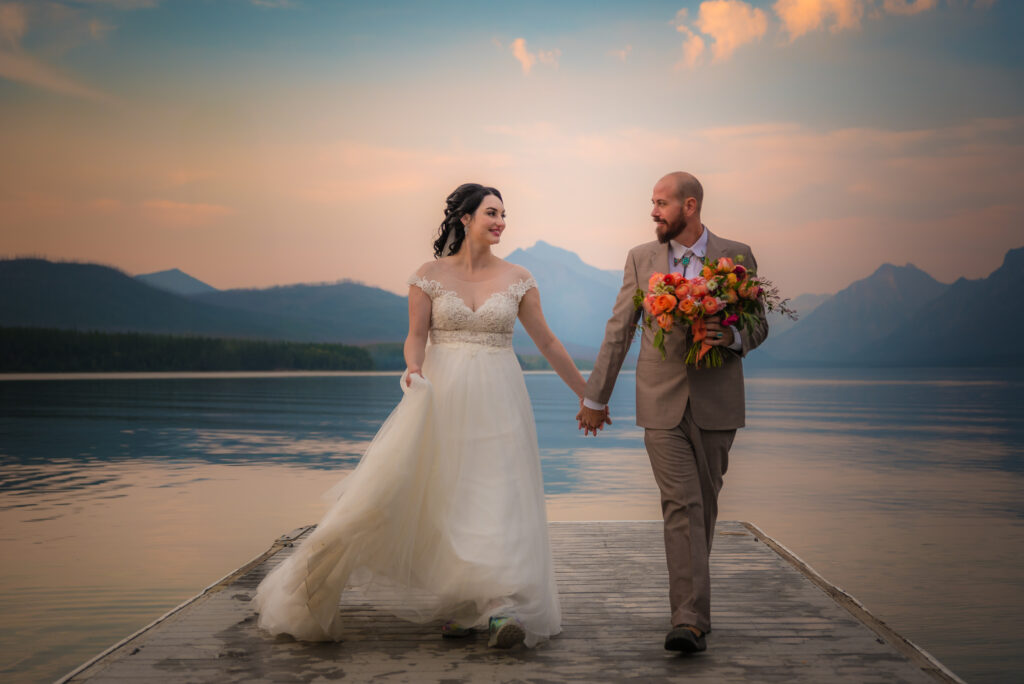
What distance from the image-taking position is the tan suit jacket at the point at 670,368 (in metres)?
3.93

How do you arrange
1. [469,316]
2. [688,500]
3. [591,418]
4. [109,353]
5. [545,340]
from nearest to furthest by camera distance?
[688,500]
[591,418]
[469,316]
[545,340]
[109,353]

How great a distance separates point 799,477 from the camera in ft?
50.5

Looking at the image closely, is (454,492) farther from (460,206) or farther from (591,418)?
(460,206)

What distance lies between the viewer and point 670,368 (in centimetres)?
397

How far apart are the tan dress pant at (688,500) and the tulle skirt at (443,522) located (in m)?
0.61

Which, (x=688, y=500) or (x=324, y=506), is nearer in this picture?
(x=688, y=500)

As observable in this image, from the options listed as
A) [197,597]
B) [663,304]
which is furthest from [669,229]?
[197,597]

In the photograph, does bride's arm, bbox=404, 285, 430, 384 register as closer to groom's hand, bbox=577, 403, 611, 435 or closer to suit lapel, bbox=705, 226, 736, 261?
groom's hand, bbox=577, 403, 611, 435

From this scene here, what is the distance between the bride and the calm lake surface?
92.5 inches

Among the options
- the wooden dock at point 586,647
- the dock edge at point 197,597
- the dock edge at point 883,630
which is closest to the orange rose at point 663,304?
the wooden dock at point 586,647

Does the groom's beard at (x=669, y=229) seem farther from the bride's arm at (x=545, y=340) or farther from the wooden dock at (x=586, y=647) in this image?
the wooden dock at (x=586, y=647)

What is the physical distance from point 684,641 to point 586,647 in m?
0.46

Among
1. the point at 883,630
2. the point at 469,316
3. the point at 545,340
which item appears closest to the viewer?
the point at 883,630

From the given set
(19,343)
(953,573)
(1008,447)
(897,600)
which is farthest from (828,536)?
(19,343)
